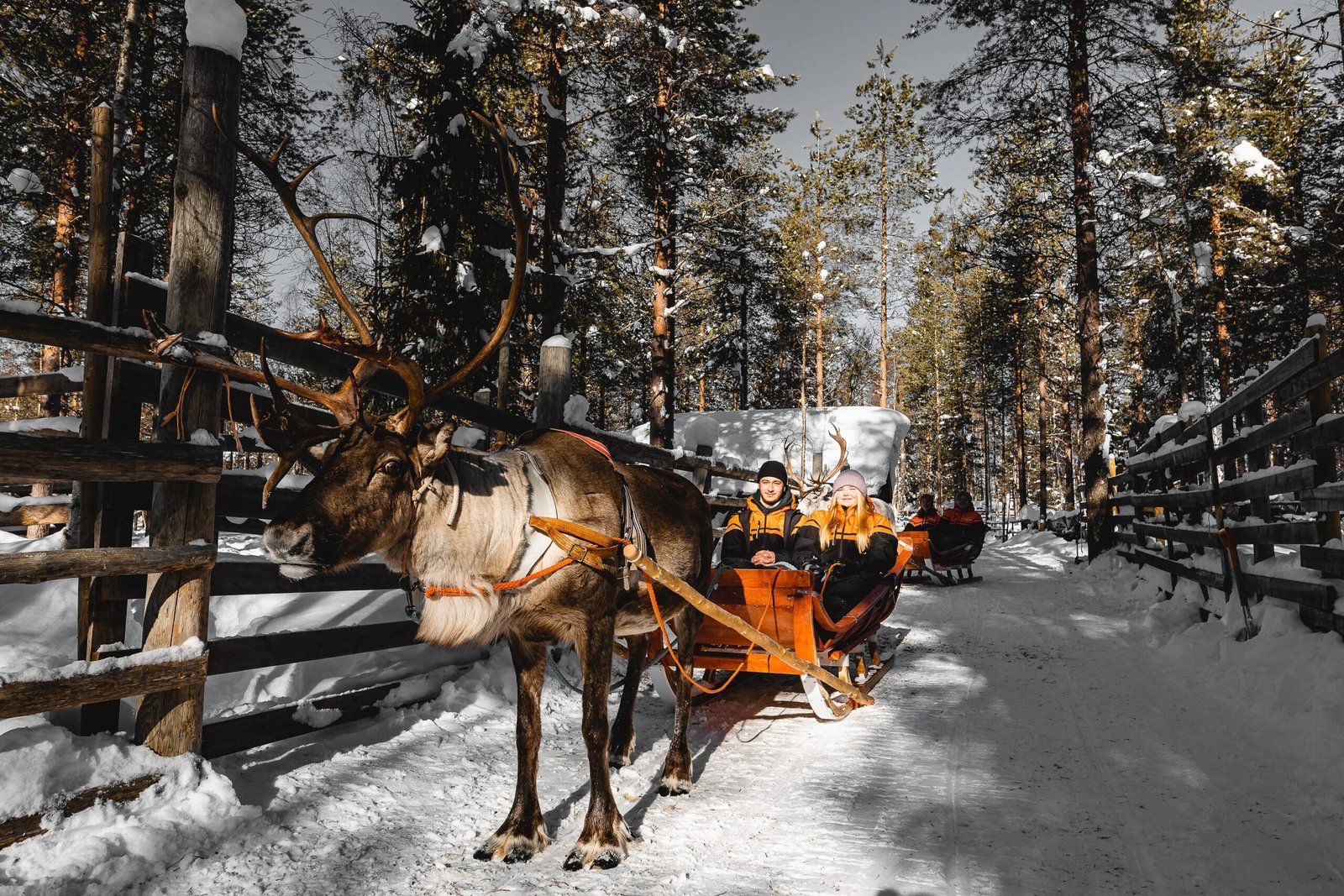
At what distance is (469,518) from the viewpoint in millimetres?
2873

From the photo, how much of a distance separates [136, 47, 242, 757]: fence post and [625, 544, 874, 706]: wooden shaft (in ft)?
5.88

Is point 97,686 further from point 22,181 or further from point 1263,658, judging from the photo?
point 1263,658

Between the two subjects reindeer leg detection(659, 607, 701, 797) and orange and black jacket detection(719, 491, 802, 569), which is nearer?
reindeer leg detection(659, 607, 701, 797)

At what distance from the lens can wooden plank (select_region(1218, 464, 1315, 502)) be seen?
4.75 metres

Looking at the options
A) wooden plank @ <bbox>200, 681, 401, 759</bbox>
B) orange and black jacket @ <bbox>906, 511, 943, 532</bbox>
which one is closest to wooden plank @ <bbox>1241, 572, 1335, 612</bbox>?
wooden plank @ <bbox>200, 681, 401, 759</bbox>

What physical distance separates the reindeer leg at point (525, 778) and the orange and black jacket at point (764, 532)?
9.58ft

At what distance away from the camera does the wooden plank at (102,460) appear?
2314 mm

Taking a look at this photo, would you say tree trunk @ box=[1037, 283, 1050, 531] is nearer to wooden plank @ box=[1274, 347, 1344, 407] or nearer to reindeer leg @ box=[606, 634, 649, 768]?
wooden plank @ box=[1274, 347, 1344, 407]

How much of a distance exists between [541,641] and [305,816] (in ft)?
3.86

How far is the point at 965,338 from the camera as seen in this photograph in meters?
32.9

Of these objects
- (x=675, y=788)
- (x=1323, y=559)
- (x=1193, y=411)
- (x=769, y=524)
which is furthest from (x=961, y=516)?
(x=675, y=788)

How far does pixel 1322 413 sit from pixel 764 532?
148 inches

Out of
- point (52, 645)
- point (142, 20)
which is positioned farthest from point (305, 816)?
point (142, 20)

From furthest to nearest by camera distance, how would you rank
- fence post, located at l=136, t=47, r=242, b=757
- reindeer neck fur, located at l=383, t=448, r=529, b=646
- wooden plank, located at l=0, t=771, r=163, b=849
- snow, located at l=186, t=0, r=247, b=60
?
snow, located at l=186, t=0, r=247, b=60 → fence post, located at l=136, t=47, r=242, b=757 → reindeer neck fur, located at l=383, t=448, r=529, b=646 → wooden plank, located at l=0, t=771, r=163, b=849
